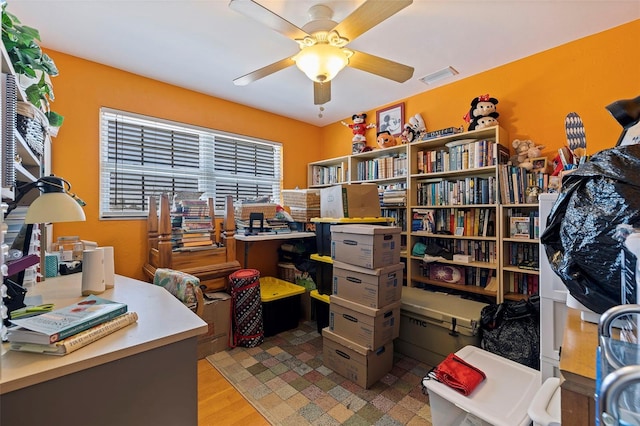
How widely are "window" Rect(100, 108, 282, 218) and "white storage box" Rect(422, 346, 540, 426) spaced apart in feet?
8.83

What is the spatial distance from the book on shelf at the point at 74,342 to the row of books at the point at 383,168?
2709mm

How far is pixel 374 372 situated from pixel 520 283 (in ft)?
4.76

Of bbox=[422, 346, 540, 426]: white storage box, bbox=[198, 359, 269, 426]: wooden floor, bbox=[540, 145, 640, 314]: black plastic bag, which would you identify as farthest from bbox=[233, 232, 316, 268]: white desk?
bbox=[540, 145, 640, 314]: black plastic bag

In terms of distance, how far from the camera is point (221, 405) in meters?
1.77

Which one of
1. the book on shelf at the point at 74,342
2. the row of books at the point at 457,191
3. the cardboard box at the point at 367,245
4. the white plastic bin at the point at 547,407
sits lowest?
the white plastic bin at the point at 547,407

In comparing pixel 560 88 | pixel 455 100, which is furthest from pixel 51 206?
pixel 560 88

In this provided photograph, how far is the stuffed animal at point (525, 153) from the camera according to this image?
222 cm

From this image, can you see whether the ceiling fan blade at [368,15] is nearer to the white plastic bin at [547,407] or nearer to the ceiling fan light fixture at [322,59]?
the ceiling fan light fixture at [322,59]

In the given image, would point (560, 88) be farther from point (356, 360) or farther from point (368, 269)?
point (356, 360)

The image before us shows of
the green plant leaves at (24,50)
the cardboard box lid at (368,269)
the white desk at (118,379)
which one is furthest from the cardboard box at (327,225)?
the green plant leaves at (24,50)

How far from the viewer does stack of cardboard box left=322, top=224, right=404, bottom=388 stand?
197 cm

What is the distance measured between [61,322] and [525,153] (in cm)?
298

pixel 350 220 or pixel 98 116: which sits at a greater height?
pixel 98 116

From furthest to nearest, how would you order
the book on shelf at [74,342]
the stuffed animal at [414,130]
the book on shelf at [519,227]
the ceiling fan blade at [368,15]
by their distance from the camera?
the stuffed animal at [414,130], the book on shelf at [519,227], the ceiling fan blade at [368,15], the book on shelf at [74,342]
